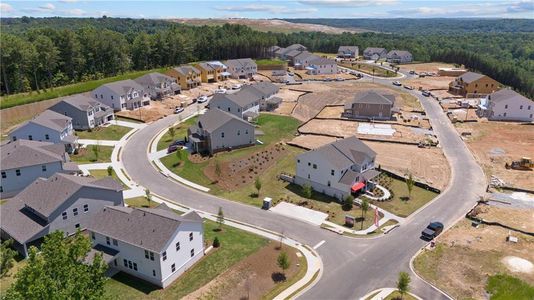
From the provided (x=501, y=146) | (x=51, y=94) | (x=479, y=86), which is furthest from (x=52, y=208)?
(x=479, y=86)

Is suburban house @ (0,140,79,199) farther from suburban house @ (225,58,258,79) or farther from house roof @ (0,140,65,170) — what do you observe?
suburban house @ (225,58,258,79)

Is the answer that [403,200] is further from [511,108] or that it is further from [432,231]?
[511,108]

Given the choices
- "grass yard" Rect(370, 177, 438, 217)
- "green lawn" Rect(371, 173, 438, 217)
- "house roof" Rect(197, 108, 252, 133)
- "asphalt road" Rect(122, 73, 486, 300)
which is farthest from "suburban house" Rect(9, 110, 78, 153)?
"green lawn" Rect(371, 173, 438, 217)

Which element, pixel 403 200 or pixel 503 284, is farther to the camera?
pixel 403 200

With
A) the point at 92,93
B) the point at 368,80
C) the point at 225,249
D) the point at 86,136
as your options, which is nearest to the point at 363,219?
the point at 225,249

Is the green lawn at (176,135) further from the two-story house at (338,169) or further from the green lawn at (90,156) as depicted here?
the two-story house at (338,169)

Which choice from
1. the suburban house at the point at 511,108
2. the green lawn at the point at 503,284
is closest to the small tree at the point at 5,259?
the green lawn at the point at 503,284

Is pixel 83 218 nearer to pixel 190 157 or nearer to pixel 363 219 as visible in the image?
pixel 190 157
